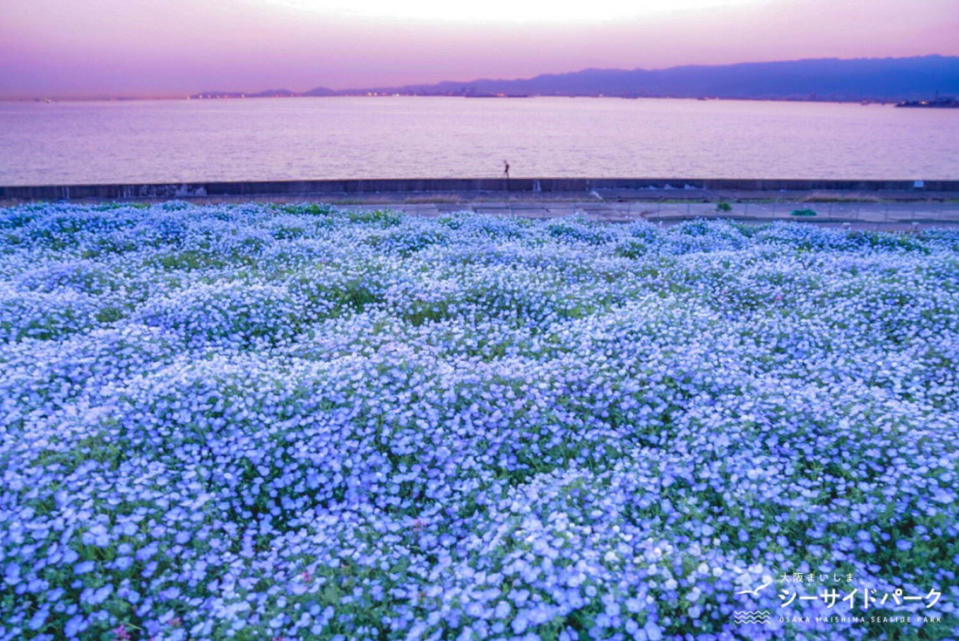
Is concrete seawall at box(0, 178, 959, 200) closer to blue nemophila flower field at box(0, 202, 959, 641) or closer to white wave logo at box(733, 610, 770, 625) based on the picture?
blue nemophila flower field at box(0, 202, 959, 641)

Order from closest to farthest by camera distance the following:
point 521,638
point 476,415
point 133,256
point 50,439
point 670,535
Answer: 1. point 521,638
2. point 670,535
3. point 50,439
4. point 476,415
5. point 133,256

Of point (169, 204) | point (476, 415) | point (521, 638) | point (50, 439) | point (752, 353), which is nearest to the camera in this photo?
point (521, 638)

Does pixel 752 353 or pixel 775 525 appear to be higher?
pixel 752 353

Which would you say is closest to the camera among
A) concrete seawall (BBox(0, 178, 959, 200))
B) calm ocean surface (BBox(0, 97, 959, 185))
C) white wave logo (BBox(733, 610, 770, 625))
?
white wave logo (BBox(733, 610, 770, 625))

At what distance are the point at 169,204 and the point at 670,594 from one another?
23.4m

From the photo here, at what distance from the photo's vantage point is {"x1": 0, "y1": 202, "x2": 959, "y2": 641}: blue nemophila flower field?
14.9 ft

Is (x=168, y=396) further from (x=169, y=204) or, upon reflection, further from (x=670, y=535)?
(x=169, y=204)

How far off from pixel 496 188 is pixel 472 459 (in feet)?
112

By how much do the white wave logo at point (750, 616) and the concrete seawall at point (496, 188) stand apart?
34256mm

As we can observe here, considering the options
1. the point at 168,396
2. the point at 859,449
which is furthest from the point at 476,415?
the point at 859,449

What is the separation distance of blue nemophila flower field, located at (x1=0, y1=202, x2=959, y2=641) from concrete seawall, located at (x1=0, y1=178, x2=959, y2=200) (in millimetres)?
25395

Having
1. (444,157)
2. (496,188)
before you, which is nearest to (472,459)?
(496,188)

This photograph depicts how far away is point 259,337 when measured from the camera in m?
9.98

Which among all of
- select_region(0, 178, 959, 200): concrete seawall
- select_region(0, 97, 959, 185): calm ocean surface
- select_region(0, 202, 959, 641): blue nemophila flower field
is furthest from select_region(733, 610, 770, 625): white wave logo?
select_region(0, 97, 959, 185): calm ocean surface
